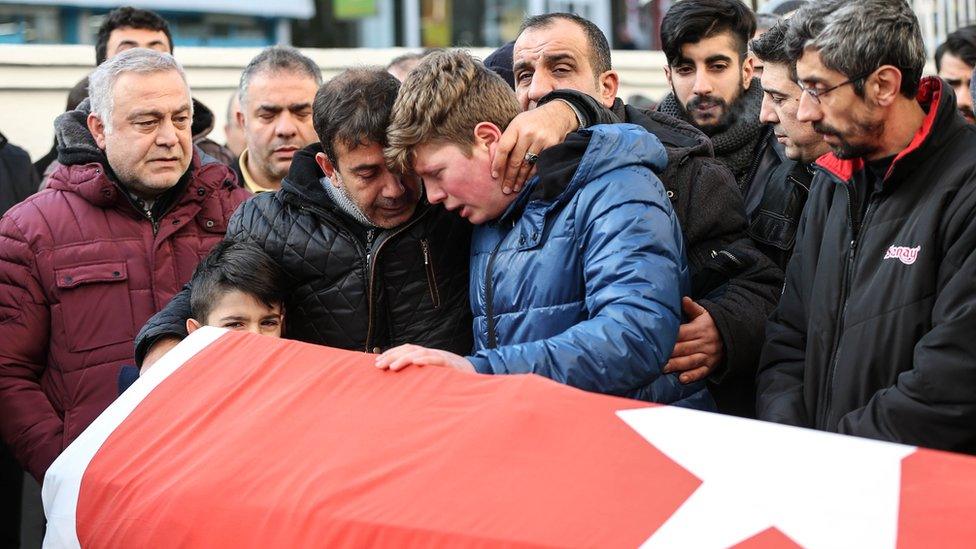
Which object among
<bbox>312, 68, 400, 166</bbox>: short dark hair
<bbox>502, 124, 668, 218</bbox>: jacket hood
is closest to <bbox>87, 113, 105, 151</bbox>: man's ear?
<bbox>312, 68, 400, 166</bbox>: short dark hair

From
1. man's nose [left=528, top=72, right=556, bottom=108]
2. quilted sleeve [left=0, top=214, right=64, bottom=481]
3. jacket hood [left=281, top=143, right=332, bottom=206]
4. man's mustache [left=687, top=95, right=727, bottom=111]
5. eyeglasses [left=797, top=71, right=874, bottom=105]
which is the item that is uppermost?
eyeglasses [left=797, top=71, right=874, bottom=105]

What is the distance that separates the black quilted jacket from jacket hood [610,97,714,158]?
0.64 m

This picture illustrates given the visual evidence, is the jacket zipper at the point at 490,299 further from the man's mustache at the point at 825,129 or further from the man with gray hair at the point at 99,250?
the man with gray hair at the point at 99,250

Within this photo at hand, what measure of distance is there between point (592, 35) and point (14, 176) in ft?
8.92

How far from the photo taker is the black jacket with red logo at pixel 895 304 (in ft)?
9.50

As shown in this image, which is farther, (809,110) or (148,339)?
(148,339)

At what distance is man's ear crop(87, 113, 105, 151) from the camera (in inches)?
179

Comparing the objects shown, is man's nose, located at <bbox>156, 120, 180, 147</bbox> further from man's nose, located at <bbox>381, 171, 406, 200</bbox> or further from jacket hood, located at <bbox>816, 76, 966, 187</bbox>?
jacket hood, located at <bbox>816, 76, 966, 187</bbox>

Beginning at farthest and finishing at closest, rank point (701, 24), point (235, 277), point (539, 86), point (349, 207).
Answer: point (701, 24)
point (539, 86)
point (235, 277)
point (349, 207)

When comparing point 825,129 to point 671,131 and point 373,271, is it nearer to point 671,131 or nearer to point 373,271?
point 671,131

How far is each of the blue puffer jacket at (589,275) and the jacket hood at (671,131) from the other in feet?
1.81

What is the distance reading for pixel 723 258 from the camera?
12.1ft

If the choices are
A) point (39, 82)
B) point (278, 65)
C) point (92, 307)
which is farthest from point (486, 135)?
point (39, 82)

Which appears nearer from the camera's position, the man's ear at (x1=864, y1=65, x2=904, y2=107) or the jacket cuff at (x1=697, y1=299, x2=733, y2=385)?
the man's ear at (x1=864, y1=65, x2=904, y2=107)
